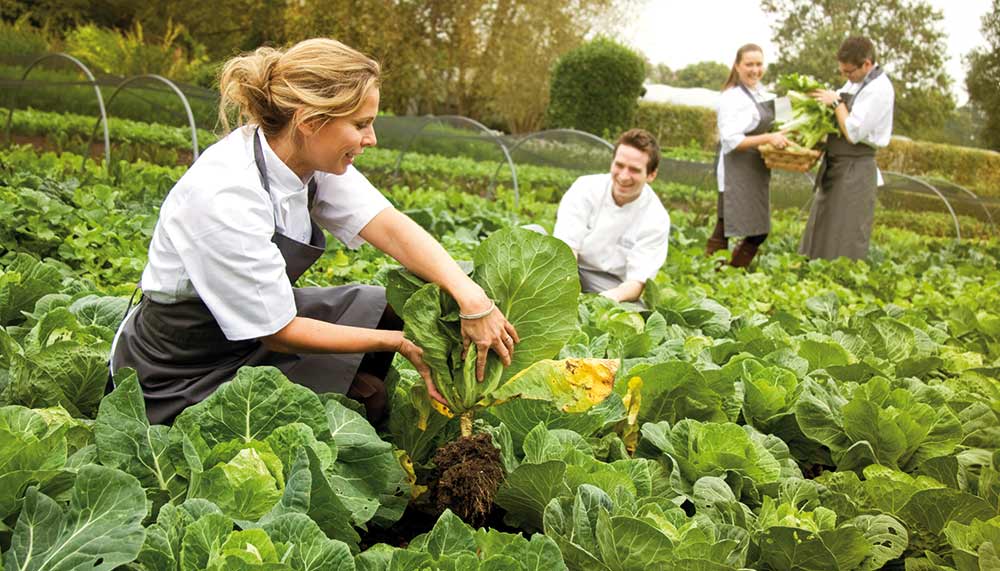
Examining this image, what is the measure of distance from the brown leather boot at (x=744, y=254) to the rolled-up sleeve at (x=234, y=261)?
20.8 ft

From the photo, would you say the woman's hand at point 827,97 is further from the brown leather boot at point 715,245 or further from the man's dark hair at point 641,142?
the man's dark hair at point 641,142

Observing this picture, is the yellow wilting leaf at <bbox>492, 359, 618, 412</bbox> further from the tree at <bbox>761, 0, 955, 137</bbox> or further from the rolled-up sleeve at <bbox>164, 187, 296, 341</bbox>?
the tree at <bbox>761, 0, 955, 137</bbox>

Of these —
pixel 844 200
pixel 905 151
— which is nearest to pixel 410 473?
pixel 844 200

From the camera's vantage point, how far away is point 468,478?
2.20 m

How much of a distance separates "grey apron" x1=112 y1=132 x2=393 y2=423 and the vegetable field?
182mm

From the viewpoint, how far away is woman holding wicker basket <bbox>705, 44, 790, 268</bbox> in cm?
776

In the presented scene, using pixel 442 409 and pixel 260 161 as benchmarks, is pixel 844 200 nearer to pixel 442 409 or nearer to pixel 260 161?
pixel 442 409

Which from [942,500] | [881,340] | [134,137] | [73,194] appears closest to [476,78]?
[134,137]

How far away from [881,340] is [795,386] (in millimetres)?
1219

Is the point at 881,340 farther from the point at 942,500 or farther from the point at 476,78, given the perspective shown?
the point at 476,78

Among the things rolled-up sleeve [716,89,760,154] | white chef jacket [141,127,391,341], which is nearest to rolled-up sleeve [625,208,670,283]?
white chef jacket [141,127,391,341]

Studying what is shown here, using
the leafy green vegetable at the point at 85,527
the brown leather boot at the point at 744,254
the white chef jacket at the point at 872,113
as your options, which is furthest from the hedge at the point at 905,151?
the leafy green vegetable at the point at 85,527

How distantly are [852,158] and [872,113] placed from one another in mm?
535

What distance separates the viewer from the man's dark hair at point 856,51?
7.42 m
